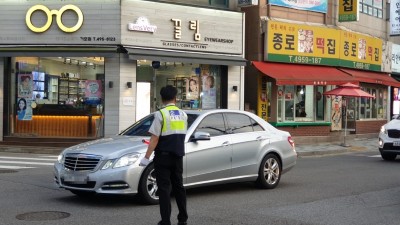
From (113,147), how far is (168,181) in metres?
2.06

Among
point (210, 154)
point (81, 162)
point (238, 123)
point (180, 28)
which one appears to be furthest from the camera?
point (180, 28)

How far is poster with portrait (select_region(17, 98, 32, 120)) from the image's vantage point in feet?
65.1

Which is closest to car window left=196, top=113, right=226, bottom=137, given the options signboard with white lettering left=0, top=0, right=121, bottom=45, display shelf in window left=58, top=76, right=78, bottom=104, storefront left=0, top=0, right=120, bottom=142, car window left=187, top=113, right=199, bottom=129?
car window left=187, top=113, right=199, bottom=129

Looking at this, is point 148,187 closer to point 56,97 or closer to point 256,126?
point 256,126

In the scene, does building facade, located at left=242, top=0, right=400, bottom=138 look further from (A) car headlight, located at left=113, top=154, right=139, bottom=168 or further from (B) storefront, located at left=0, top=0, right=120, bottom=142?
(A) car headlight, located at left=113, top=154, right=139, bottom=168

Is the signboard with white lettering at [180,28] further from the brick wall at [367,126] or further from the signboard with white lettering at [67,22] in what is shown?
the brick wall at [367,126]

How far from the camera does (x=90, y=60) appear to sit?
64.0 ft

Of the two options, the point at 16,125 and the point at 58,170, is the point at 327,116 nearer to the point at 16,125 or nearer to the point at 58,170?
the point at 16,125

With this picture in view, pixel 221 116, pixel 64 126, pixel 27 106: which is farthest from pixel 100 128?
pixel 221 116

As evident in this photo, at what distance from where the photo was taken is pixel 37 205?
8.23 m

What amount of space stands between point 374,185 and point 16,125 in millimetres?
14025

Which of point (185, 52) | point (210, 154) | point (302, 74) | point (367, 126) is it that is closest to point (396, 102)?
point (367, 126)

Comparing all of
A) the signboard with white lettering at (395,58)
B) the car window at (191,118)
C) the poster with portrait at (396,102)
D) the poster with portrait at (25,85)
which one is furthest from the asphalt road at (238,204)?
the poster with portrait at (396,102)

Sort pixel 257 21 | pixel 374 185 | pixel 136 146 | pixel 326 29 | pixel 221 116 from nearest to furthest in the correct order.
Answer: pixel 136 146 → pixel 221 116 → pixel 374 185 → pixel 257 21 → pixel 326 29
